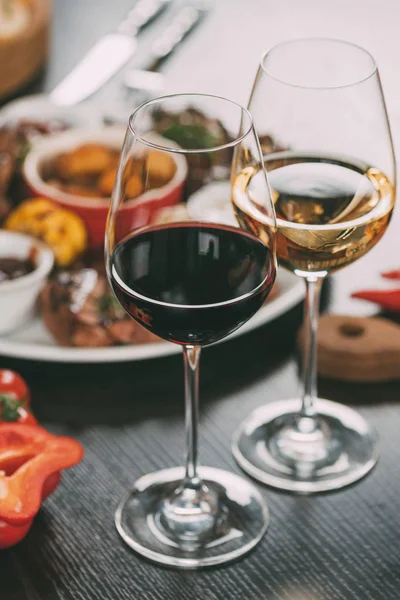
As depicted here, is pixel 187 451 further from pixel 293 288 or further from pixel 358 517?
pixel 293 288

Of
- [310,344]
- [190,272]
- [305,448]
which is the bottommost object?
[305,448]

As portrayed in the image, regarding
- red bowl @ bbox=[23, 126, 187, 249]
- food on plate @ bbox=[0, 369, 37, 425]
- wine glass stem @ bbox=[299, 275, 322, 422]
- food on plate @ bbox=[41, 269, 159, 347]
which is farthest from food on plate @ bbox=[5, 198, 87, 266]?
wine glass stem @ bbox=[299, 275, 322, 422]

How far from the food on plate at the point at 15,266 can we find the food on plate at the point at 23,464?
274mm

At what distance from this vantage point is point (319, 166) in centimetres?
113

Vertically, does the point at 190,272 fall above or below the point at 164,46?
above

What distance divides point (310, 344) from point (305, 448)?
0.12 meters

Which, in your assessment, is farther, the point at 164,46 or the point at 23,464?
the point at 164,46

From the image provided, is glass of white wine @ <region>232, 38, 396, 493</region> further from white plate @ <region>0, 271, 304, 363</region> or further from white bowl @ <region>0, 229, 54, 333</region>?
white bowl @ <region>0, 229, 54, 333</region>

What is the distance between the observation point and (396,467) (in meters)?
1.22

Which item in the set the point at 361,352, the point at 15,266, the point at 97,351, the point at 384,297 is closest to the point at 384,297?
the point at 384,297

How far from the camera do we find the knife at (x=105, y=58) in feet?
A: 6.54

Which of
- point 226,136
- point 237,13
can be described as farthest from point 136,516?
point 237,13

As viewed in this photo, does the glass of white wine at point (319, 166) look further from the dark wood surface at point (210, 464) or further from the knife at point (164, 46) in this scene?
the knife at point (164, 46)

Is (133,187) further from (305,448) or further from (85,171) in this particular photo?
(85,171)
